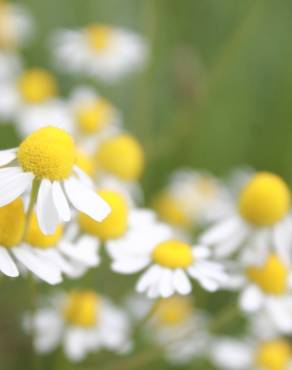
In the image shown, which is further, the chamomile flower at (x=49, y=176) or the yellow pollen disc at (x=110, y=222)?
the yellow pollen disc at (x=110, y=222)

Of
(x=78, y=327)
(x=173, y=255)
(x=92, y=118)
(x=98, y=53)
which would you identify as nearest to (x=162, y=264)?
(x=173, y=255)

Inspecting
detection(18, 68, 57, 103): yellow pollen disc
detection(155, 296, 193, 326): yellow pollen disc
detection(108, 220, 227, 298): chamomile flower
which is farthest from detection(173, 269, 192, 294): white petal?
detection(18, 68, 57, 103): yellow pollen disc

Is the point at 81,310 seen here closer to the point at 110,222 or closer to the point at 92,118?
the point at 110,222

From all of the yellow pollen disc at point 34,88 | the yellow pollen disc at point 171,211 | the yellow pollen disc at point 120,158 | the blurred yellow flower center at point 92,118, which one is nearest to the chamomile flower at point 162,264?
the yellow pollen disc at point 120,158

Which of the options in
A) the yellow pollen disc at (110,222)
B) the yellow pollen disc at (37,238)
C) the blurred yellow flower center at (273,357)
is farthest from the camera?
the blurred yellow flower center at (273,357)

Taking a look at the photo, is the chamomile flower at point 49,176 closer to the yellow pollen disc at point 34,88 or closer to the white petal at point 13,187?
the white petal at point 13,187

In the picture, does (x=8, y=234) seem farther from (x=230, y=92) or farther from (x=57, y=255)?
(x=230, y=92)
